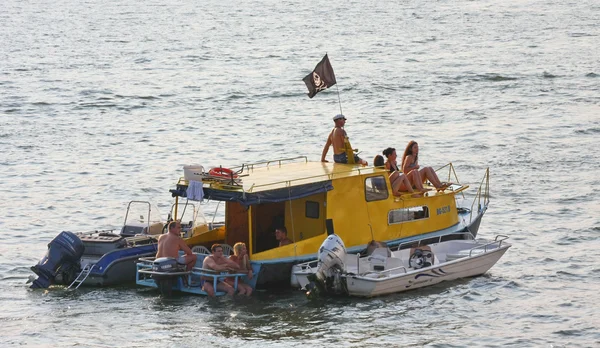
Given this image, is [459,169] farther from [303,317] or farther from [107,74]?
[107,74]

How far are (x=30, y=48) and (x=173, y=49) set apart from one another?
911cm

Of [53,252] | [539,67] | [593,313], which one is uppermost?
[539,67]

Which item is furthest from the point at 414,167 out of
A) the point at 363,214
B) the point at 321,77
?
the point at 321,77

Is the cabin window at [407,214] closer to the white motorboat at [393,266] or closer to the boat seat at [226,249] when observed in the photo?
the white motorboat at [393,266]

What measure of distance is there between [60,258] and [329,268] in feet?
17.8

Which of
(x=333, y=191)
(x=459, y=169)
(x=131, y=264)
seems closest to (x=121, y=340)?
(x=131, y=264)

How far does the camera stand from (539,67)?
54906mm

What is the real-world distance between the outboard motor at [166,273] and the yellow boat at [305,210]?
4.49ft

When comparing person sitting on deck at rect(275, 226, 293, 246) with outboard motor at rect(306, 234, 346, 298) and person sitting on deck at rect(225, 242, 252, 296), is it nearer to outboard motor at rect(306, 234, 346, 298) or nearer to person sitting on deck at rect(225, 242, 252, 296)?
person sitting on deck at rect(225, 242, 252, 296)

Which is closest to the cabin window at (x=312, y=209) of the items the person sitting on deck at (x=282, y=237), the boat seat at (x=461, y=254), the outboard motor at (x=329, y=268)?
the person sitting on deck at (x=282, y=237)

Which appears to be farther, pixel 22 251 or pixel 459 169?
pixel 459 169

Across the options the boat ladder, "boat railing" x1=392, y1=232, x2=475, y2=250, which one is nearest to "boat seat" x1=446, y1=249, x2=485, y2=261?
"boat railing" x1=392, y1=232, x2=475, y2=250

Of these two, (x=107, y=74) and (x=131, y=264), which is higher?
(x=107, y=74)

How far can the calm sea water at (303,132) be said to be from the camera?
2097 cm
